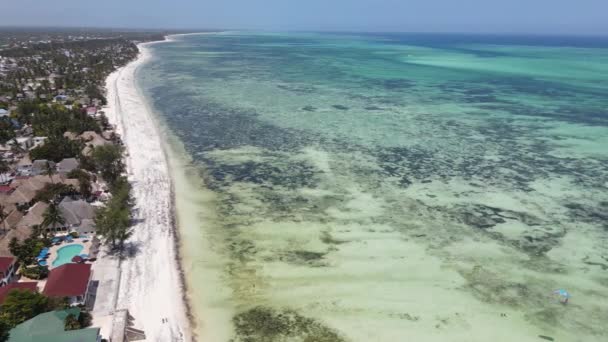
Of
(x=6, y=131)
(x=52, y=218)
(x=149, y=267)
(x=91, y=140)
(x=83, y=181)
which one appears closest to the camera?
(x=149, y=267)

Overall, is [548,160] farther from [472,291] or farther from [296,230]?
[296,230]

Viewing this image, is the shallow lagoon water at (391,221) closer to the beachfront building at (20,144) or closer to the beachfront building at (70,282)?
the beachfront building at (70,282)

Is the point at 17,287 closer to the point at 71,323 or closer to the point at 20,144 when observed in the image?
the point at 71,323

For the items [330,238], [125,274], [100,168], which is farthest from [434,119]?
[125,274]

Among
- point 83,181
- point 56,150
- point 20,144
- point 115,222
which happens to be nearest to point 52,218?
point 115,222

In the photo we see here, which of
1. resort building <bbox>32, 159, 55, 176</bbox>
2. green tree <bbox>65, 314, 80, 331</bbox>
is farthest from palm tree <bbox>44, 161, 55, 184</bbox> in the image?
green tree <bbox>65, 314, 80, 331</bbox>

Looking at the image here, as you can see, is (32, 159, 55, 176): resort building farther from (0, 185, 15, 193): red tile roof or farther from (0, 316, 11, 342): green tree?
(0, 316, 11, 342): green tree

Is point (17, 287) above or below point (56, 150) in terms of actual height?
below

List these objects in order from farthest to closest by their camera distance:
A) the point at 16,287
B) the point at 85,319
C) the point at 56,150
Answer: the point at 56,150
the point at 16,287
the point at 85,319
